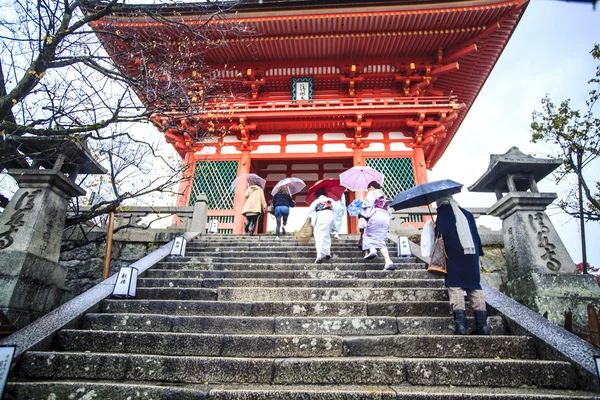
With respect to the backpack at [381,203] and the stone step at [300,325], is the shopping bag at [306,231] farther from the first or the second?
the stone step at [300,325]

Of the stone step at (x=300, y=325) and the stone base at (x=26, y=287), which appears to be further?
the stone base at (x=26, y=287)

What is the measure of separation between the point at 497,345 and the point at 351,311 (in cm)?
145

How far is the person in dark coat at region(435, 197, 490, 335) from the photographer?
326 cm

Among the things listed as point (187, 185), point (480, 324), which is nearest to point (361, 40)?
point (187, 185)

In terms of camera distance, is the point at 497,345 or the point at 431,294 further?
the point at 431,294

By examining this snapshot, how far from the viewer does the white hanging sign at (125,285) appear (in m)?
4.03

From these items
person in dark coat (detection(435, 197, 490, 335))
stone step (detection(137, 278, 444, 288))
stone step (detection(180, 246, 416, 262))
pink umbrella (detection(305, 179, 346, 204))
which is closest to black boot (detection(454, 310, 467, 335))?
person in dark coat (detection(435, 197, 490, 335))

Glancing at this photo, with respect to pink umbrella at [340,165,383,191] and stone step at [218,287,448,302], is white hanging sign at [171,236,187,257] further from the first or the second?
pink umbrella at [340,165,383,191]

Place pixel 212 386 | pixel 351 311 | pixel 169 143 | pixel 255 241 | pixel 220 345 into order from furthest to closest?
1. pixel 169 143
2. pixel 255 241
3. pixel 351 311
4. pixel 220 345
5. pixel 212 386

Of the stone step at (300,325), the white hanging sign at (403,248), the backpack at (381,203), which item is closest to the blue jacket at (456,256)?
the stone step at (300,325)

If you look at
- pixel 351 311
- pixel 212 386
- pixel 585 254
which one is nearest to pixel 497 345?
pixel 351 311

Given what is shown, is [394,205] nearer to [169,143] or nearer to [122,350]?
[122,350]

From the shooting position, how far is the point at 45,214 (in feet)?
14.8

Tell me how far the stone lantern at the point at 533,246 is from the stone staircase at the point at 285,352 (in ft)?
5.95
